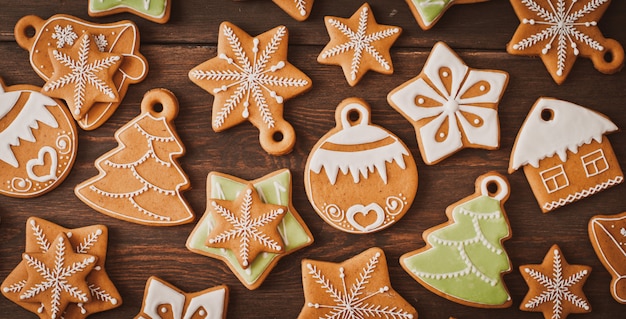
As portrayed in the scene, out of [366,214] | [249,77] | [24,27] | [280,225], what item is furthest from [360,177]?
[24,27]

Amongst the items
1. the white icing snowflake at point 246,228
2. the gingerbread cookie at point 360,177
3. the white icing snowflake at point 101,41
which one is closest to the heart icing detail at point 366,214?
the gingerbread cookie at point 360,177

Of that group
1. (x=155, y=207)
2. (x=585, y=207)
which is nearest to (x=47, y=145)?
(x=155, y=207)

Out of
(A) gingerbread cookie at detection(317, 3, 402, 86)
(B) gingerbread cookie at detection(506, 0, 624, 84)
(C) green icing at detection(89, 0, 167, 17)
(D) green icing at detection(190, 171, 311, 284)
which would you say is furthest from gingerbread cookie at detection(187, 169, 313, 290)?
(B) gingerbread cookie at detection(506, 0, 624, 84)

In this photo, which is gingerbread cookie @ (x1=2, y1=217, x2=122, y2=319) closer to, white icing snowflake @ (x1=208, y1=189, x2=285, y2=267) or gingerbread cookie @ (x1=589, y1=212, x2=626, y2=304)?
white icing snowflake @ (x1=208, y1=189, x2=285, y2=267)

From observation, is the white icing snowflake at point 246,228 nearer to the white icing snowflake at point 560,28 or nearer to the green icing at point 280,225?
the green icing at point 280,225

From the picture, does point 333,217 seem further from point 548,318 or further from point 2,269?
point 2,269

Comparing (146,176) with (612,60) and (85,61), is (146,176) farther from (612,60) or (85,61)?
(612,60)
